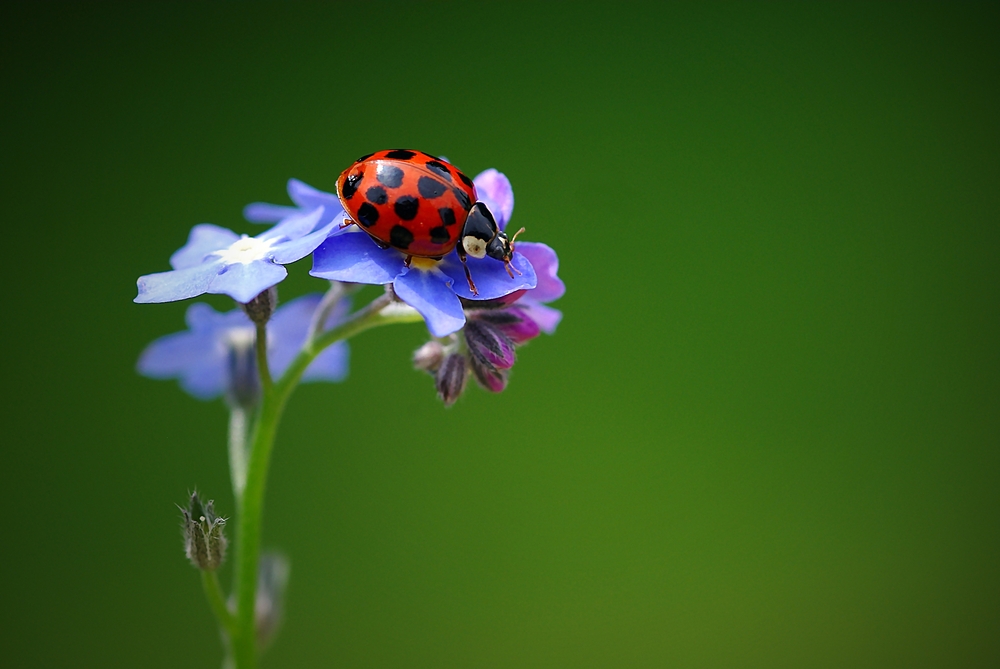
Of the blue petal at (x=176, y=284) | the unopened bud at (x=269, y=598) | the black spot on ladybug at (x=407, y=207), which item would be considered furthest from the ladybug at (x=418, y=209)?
the unopened bud at (x=269, y=598)

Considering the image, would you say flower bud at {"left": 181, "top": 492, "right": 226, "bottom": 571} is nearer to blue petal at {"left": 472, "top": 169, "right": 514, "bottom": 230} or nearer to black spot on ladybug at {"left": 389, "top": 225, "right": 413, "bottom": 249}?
black spot on ladybug at {"left": 389, "top": 225, "right": 413, "bottom": 249}

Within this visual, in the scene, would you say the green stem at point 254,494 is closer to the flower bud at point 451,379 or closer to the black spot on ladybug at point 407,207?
the flower bud at point 451,379

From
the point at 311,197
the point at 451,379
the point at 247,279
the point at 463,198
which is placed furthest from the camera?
the point at 311,197

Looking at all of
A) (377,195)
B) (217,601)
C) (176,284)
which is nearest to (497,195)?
(377,195)

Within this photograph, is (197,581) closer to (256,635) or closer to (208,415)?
(208,415)

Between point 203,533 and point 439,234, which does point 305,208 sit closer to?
point 439,234
